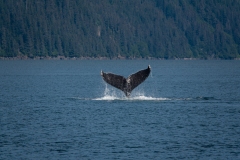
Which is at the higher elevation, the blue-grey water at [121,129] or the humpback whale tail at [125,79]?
the humpback whale tail at [125,79]

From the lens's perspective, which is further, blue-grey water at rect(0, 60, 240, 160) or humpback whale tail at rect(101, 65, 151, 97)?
humpback whale tail at rect(101, 65, 151, 97)

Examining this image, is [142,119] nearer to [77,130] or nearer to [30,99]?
[77,130]

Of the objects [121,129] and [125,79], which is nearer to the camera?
[121,129]

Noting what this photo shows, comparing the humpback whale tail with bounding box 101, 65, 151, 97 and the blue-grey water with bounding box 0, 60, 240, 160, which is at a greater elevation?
the humpback whale tail with bounding box 101, 65, 151, 97

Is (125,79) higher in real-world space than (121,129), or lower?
higher

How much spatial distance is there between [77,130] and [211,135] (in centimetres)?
720

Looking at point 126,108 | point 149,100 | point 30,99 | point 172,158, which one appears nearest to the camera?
point 172,158

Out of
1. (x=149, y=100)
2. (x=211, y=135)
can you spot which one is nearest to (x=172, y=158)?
(x=211, y=135)

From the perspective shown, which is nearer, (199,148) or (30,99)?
(199,148)

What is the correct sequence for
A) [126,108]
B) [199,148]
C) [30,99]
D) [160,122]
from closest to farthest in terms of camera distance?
1. [199,148]
2. [160,122]
3. [126,108]
4. [30,99]

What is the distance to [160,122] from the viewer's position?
36.4m

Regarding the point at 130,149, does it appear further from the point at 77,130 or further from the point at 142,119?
the point at 142,119

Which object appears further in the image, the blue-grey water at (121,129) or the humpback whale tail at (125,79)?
the humpback whale tail at (125,79)

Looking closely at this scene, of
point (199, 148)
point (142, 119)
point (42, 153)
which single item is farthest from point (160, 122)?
point (42, 153)
